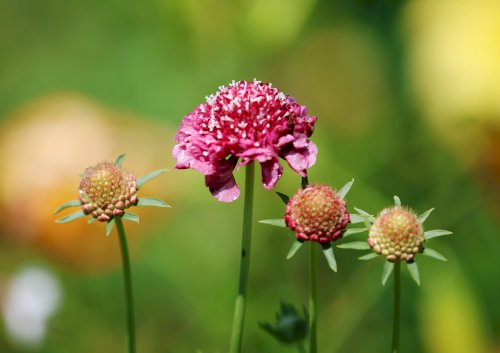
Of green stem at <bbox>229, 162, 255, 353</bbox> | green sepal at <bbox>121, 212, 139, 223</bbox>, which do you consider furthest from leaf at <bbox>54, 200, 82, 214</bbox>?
green stem at <bbox>229, 162, 255, 353</bbox>

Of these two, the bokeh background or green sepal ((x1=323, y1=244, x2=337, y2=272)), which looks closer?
green sepal ((x1=323, y1=244, x2=337, y2=272))

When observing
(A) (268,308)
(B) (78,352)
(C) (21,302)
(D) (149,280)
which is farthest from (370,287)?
(C) (21,302)

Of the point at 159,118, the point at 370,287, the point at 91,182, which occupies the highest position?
the point at 159,118

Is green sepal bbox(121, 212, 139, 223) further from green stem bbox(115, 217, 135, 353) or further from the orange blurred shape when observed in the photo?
the orange blurred shape

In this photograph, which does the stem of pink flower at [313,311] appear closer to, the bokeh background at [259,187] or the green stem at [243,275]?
A: the green stem at [243,275]

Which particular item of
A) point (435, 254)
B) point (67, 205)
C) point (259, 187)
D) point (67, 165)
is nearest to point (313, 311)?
point (435, 254)

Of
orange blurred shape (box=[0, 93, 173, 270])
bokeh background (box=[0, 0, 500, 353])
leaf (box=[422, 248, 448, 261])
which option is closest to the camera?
leaf (box=[422, 248, 448, 261])

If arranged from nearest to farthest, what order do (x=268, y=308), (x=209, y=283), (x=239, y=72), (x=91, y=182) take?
(x=91, y=182)
(x=268, y=308)
(x=209, y=283)
(x=239, y=72)

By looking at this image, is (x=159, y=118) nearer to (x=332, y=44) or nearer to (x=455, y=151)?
(x=332, y=44)
